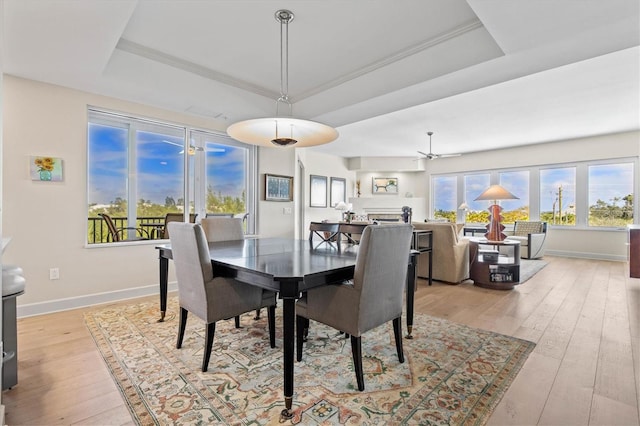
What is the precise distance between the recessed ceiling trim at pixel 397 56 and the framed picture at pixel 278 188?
1.34 meters

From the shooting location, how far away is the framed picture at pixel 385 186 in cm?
959

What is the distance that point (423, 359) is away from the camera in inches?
84.2

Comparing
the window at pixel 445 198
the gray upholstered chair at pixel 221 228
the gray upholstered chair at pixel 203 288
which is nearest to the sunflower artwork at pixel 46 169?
the gray upholstered chair at pixel 221 228

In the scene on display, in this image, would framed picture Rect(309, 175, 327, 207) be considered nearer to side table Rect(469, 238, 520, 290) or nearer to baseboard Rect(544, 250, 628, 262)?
side table Rect(469, 238, 520, 290)

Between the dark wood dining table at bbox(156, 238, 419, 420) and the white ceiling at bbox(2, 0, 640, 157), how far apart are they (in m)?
1.83

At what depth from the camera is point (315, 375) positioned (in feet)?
6.31

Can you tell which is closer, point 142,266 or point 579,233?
point 142,266

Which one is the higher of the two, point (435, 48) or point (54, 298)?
point (435, 48)

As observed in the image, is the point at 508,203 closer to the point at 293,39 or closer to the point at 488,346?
the point at 488,346

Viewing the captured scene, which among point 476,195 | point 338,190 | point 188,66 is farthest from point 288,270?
point 476,195

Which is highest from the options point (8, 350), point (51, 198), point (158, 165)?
point (158, 165)

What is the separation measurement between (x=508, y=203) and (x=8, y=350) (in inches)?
359

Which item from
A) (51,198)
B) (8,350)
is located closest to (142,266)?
(51,198)

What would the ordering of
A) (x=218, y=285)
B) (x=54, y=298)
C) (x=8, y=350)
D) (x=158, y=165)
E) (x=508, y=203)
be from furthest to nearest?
(x=508, y=203), (x=158, y=165), (x=54, y=298), (x=218, y=285), (x=8, y=350)
